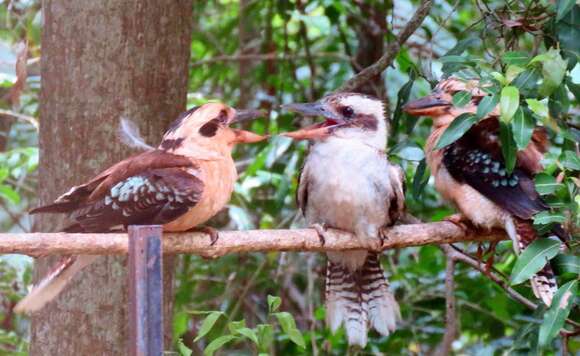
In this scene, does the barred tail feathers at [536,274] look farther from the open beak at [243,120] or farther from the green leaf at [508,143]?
the open beak at [243,120]

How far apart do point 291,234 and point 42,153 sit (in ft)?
3.19

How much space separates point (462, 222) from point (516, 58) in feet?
2.30

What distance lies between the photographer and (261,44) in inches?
231

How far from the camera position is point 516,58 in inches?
125

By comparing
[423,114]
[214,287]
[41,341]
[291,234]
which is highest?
[423,114]

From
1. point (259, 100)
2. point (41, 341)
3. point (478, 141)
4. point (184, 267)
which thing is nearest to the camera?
point (41, 341)

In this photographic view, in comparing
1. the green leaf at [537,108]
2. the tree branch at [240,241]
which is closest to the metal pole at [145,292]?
the tree branch at [240,241]

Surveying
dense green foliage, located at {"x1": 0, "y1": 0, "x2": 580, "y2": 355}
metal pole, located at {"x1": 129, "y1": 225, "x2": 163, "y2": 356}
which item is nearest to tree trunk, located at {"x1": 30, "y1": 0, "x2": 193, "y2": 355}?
dense green foliage, located at {"x1": 0, "y1": 0, "x2": 580, "y2": 355}

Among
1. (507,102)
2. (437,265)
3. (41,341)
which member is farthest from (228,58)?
(507,102)

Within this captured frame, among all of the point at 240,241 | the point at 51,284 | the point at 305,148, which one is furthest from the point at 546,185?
the point at 305,148

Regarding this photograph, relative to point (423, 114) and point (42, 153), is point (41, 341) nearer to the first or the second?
point (42, 153)

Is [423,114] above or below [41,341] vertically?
above

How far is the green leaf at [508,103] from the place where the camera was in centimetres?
280

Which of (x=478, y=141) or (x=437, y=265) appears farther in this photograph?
(x=437, y=265)
